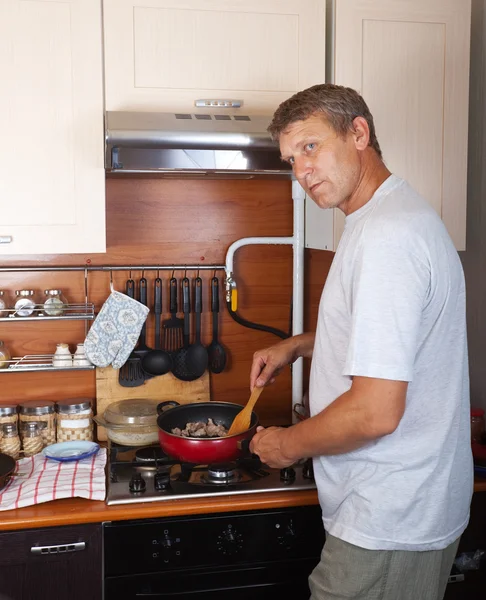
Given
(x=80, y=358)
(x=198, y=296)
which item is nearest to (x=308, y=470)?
(x=198, y=296)

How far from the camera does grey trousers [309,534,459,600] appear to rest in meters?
1.44

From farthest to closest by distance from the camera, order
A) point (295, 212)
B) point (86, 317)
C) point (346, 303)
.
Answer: point (295, 212) → point (86, 317) → point (346, 303)

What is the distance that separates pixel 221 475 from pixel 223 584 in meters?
0.28

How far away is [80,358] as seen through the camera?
7.44 ft

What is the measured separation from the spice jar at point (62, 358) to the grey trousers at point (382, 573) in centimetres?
110

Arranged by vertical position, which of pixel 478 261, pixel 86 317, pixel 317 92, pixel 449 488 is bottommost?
pixel 449 488

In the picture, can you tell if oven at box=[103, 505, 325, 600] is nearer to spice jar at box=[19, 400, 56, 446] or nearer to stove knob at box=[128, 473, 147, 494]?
stove knob at box=[128, 473, 147, 494]

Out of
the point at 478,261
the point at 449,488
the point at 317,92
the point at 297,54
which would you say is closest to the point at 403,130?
the point at 297,54

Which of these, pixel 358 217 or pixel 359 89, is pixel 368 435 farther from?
pixel 359 89

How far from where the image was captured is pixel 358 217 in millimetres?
1477

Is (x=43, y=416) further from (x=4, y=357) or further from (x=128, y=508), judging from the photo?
(x=128, y=508)

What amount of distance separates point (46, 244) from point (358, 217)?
35.3 inches

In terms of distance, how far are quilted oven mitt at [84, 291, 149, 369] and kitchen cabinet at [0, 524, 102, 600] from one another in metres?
0.63

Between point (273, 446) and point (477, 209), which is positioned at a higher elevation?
point (477, 209)
